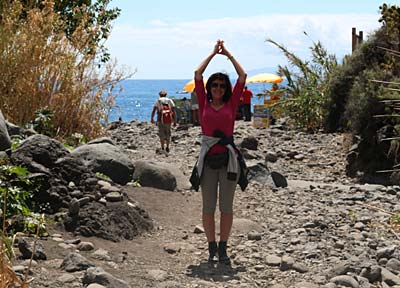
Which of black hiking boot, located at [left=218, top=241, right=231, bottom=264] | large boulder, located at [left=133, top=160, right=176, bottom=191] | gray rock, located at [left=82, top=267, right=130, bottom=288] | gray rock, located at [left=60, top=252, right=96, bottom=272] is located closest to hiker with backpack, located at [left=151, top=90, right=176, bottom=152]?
large boulder, located at [left=133, top=160, right=176, bottom=191]

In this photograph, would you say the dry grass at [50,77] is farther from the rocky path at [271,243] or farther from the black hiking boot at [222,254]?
the black hiking boot at [222,254]

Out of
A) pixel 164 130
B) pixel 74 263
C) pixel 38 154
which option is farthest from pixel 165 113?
pixel 74 263

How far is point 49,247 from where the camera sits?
7.57 m

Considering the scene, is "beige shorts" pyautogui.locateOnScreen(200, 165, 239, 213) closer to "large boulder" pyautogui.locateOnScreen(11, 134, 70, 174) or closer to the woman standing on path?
the woman standing on path

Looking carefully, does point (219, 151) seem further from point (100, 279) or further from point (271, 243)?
point (100, 279)

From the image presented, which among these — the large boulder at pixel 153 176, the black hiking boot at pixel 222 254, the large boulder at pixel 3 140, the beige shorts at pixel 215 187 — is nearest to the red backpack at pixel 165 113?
the large boulder at pixel 153 176

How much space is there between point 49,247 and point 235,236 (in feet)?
8.51

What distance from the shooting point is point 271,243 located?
9.18 metres

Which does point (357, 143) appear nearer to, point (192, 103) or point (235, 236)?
point (235, 236)

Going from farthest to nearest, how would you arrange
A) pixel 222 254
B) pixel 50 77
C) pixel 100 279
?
pixel 50 77
pixel 222 254
pixel 100 279

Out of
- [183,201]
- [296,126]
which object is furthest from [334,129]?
[183,201]

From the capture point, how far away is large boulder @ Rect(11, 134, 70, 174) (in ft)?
29.0

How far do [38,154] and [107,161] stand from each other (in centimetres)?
200

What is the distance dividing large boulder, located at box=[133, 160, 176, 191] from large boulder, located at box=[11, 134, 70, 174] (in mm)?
2325
